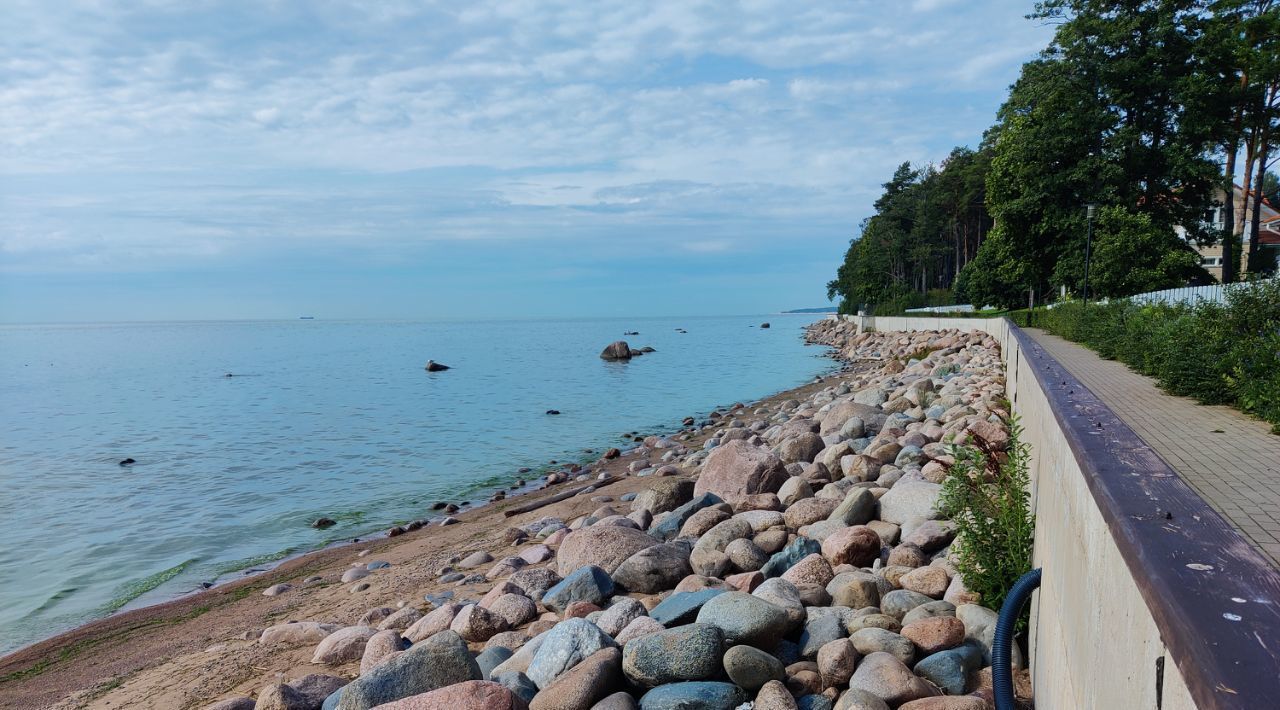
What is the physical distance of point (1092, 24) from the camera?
3538cm

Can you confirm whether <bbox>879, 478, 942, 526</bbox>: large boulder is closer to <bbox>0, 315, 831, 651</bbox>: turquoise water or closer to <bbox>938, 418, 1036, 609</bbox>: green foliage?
<bbox>938, 418, 1036, 609</bbox>: green foliage

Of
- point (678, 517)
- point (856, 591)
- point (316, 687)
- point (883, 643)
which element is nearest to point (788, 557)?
point (856, 591)

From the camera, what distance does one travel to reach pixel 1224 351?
9.62 metres

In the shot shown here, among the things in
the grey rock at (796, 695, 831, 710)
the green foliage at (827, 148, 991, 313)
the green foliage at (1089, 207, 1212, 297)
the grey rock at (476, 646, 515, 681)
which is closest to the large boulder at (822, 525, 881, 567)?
the grey rock at (796, 695, 831, 710)

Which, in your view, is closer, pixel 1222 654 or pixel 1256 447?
pixel 1222 654

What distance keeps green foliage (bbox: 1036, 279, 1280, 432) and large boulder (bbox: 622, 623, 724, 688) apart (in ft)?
19.7

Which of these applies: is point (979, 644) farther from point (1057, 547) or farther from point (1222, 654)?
point (1222, 654)

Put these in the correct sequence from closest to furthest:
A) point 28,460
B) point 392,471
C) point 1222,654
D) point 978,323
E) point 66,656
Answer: point 1222,654 < point 66,656 < point 392,471 < point 28,460 < point 978,323

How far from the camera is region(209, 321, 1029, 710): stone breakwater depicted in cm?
459

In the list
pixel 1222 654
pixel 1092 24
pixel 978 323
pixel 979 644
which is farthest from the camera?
pixel 1092 24

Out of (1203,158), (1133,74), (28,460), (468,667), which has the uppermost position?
(1133,74)

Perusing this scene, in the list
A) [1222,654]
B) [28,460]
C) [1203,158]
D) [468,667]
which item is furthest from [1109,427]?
[1203,158]

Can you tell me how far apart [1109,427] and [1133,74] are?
1565 inches

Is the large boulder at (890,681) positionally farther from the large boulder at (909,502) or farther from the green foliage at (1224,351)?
the green foliage at (1224,351)
